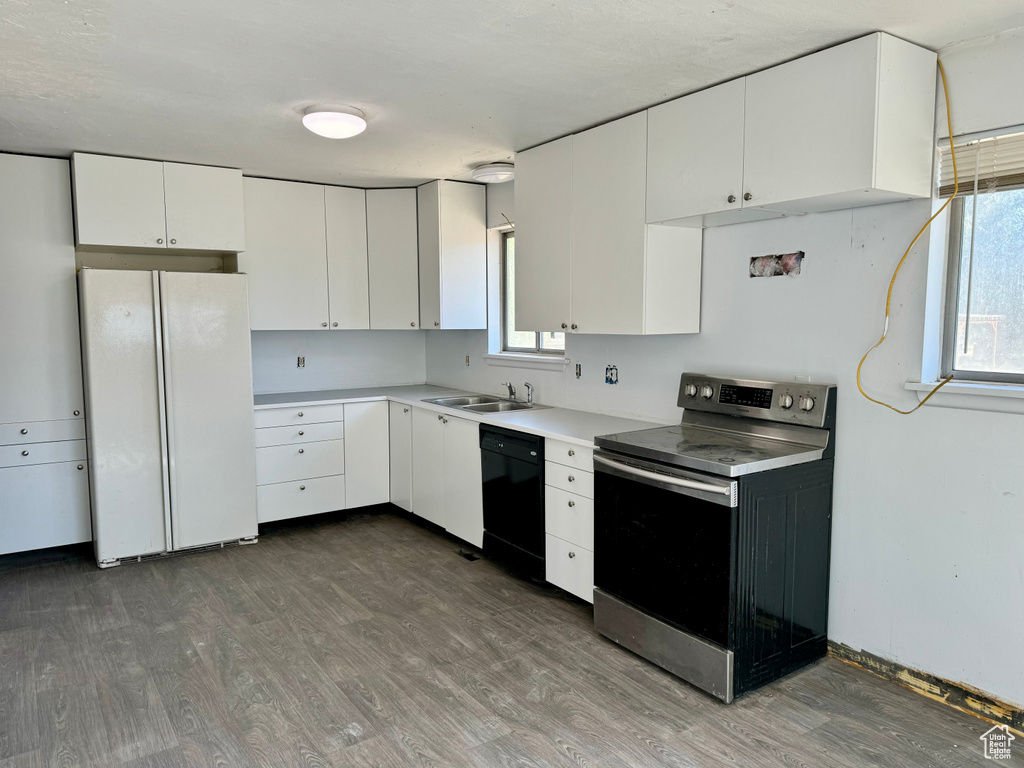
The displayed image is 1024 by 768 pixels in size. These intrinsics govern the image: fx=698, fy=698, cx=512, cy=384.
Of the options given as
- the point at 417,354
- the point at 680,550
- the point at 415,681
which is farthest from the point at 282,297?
the point at 680,550

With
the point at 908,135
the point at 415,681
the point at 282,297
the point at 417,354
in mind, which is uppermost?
the point at 908,135

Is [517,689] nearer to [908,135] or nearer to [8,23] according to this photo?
[908,135]

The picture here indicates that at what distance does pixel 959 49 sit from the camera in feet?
7.64

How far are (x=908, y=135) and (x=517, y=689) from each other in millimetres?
2360

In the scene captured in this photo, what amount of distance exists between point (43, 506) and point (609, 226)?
11.3 ft

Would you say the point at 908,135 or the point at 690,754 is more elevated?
the point at 908,135

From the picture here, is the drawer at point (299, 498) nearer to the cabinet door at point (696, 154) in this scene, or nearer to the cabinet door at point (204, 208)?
the cabinet door at point (204, 208)

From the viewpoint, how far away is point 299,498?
4500 millimetres

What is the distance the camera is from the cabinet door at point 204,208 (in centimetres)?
391

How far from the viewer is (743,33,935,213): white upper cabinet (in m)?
2.24

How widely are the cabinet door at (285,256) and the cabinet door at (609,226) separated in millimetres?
2035

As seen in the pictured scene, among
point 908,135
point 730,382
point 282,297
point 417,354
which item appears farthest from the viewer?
point 417,354

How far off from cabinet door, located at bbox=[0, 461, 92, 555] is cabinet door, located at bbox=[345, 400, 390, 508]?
1515 millimetres

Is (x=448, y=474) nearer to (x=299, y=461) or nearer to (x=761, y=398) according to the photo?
(x=299, y=461)
